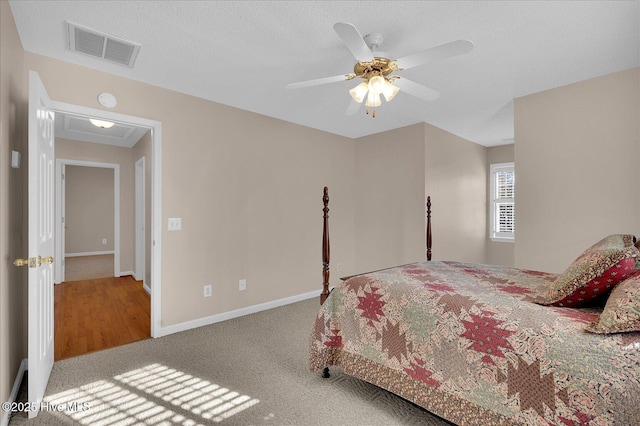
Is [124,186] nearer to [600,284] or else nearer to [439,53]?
[439,53]

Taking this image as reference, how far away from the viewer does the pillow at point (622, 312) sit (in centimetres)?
115

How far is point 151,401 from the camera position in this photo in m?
1.97

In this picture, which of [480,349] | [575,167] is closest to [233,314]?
[480,349]

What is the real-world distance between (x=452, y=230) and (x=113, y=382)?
4.39 m

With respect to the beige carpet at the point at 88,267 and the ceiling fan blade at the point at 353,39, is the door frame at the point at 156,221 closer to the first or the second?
the ceiling fan blade at the point at 353,39

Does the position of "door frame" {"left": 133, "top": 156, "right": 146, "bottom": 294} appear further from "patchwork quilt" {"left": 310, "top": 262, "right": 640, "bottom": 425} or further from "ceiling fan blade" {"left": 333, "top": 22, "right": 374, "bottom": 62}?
"ceiling fan blade" {"left": 333, "top": 22, "right": 374, "bottom": 62}

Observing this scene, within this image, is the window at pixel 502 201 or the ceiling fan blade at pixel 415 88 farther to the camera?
the window at pixel 502 201

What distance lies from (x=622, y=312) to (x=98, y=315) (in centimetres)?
456

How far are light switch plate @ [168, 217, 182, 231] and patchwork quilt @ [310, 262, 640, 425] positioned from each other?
6.03ft

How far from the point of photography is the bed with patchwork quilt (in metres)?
1.17

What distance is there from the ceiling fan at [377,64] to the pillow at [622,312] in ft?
4.37

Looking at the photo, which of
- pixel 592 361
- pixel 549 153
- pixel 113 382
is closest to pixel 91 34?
pixel 113 382

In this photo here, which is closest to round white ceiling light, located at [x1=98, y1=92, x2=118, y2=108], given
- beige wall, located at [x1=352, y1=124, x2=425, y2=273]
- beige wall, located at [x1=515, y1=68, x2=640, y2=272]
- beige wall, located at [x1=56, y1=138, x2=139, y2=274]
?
beige wall, located at [x1=56, y1=138, x2=139, y2=274]

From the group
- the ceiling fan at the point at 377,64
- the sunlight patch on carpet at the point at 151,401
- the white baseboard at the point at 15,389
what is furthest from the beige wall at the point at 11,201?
the ceiling fan at the point at 377,64
